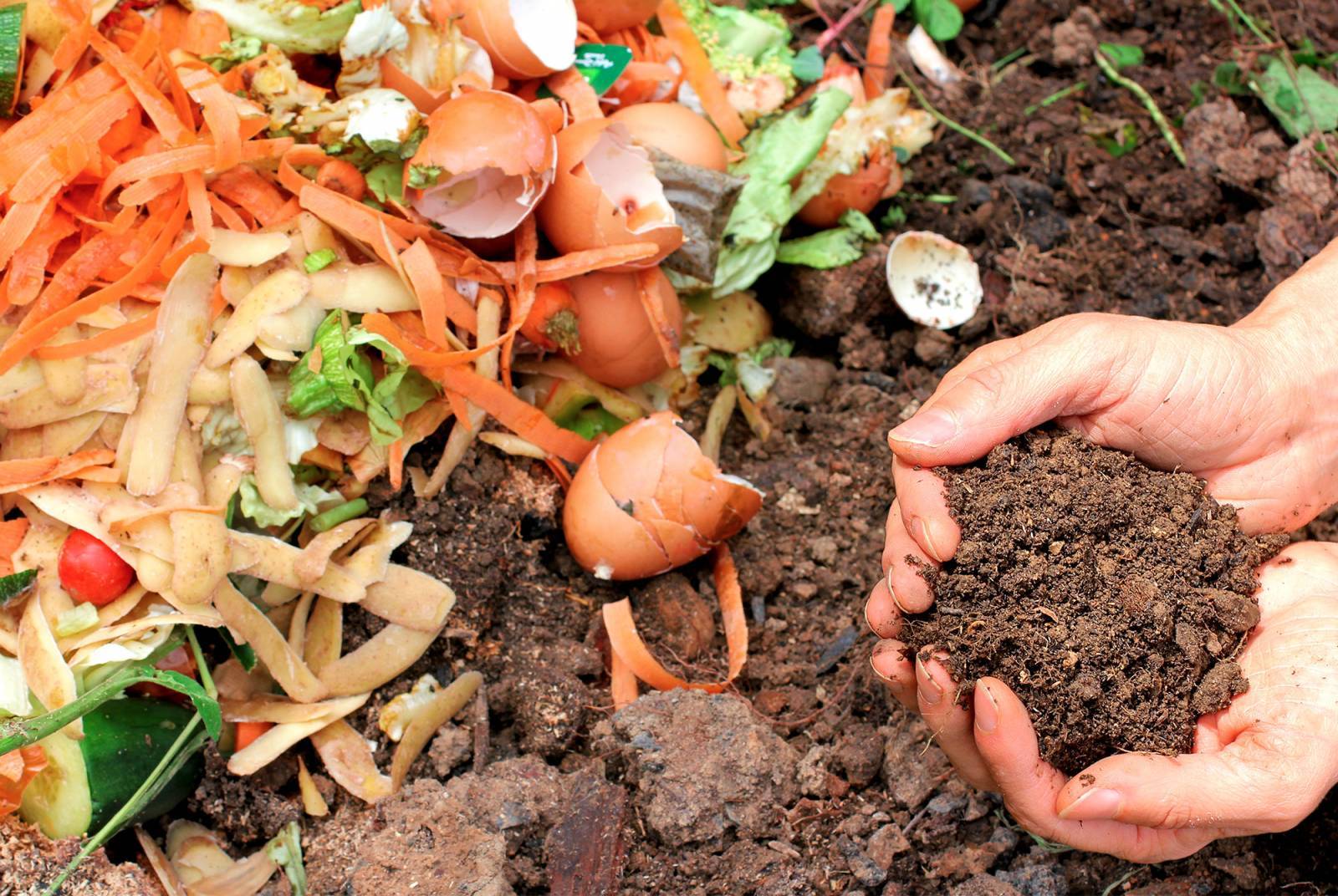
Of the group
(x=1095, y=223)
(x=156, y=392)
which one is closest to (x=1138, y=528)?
(x=1095, y=223)

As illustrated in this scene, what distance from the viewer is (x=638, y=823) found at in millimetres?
1941

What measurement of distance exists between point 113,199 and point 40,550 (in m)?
0.66

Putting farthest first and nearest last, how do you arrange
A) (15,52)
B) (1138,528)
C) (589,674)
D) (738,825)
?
(589,674) < (15,52) < (738,825) < (1138,528)

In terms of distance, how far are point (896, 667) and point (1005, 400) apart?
1.49ft

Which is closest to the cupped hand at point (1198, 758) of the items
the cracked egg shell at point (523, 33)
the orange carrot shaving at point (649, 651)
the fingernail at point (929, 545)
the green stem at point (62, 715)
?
the fingernail at point (929, 545)

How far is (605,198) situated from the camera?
227 centimetres

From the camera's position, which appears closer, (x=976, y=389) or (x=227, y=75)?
(x=976, y=389)

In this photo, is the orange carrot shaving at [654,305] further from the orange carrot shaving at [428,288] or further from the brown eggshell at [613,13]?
the brown eggshell at [613,13]

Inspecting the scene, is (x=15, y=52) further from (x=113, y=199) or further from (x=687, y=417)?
(x=687, y=417)

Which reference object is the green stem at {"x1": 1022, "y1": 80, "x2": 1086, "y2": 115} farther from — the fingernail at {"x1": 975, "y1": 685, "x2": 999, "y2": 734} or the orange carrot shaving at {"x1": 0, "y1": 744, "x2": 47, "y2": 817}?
the orange carrot shaving at {"x1": 0, "y1": 744, "x2": 47, "y2": 817}

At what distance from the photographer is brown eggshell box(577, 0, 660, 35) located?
2535mm

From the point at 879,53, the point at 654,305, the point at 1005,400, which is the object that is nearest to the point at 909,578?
the point at 1005,400

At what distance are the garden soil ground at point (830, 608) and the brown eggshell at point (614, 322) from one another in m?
0.28

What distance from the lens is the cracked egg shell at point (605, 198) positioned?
7.48 ft
